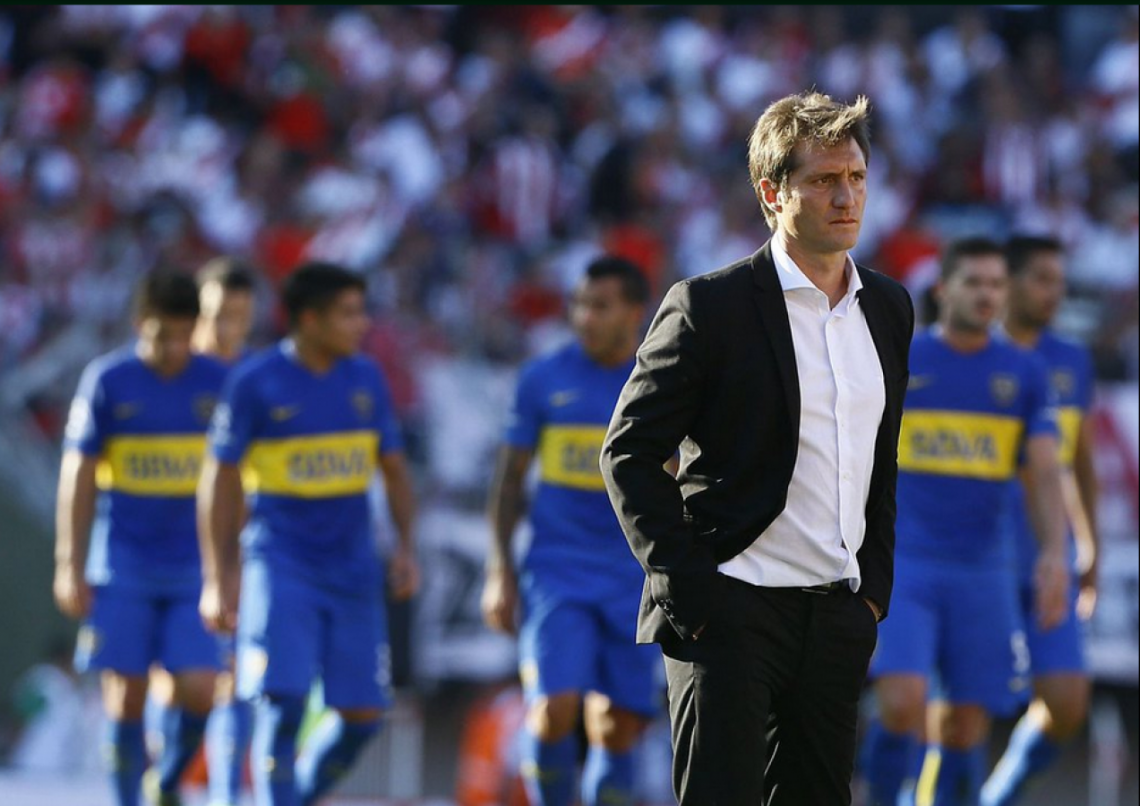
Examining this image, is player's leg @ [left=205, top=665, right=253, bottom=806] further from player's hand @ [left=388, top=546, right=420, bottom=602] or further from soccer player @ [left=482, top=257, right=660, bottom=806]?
soccer player @ [left=482, top=257, right=660, bottom=806]

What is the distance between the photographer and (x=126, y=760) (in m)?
8.40

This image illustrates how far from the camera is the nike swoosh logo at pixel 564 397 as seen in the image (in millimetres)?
7855

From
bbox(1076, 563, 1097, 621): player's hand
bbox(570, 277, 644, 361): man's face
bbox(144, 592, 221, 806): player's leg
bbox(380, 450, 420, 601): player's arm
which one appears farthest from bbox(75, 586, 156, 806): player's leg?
bbox(1076, 563, 1097, 621): player's hand

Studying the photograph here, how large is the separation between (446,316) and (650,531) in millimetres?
8587

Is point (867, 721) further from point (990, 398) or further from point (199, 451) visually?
point (199, 451)

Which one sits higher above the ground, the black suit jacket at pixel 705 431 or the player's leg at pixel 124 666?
the black suit jacket at pixel 705 431

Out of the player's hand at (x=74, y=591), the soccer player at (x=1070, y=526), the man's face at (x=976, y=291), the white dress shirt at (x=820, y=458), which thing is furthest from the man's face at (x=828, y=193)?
the player's hand at (x=74, y=591)

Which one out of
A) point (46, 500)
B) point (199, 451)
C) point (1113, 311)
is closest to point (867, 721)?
point (1113, 311)

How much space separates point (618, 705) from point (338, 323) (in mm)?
1994

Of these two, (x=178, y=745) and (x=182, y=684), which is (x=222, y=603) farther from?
(x=178, y=745)

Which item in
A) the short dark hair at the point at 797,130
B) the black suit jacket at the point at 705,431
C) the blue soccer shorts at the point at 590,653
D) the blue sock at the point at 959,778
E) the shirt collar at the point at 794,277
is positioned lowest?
the blue sock at the point at 959,778

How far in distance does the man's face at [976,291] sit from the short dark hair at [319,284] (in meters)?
2.53

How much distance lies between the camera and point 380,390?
8.06 meters

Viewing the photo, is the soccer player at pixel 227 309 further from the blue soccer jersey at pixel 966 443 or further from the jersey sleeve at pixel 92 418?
the blue soccer jersey at pixel 966 443
